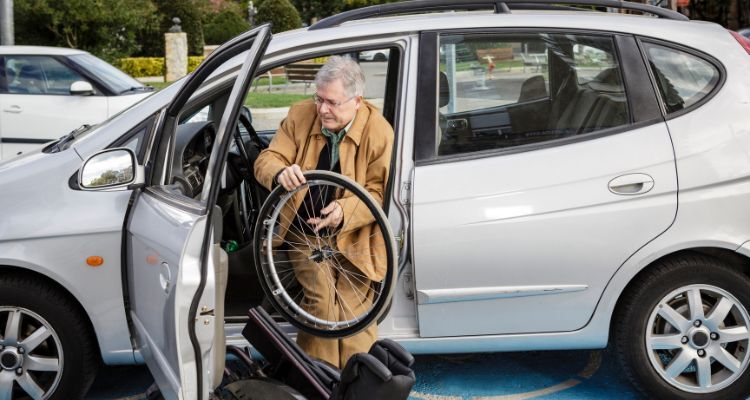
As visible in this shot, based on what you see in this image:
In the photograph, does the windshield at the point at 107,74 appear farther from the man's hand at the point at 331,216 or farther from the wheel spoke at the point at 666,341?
the wheel spoke at the point at 666,341

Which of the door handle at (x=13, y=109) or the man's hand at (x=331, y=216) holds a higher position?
the man's hand at (x=331, y=216)

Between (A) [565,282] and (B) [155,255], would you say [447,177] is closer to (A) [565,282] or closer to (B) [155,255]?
(A) [565,282]

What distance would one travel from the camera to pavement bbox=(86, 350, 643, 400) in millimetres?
4109

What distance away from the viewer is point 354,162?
363 cm

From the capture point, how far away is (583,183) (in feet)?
11.8

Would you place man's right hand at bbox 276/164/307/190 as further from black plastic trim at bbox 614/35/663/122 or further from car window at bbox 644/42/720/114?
car window at bbox 644/42/720/114

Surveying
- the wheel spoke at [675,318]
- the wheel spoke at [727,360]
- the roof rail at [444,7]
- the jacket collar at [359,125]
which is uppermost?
the roof rail at [444,7]

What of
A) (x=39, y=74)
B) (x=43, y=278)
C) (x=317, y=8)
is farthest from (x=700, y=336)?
(x=317, y=8)

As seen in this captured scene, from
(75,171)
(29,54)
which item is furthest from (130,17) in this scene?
(75,171)

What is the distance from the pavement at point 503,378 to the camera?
4.11 meters

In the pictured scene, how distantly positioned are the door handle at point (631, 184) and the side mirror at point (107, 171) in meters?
1.88

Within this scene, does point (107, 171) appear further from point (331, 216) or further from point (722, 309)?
point (722, 309)

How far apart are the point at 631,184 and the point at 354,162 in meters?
1.10

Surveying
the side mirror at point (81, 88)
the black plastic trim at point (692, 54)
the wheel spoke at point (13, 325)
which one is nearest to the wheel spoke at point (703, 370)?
the black plastic trim at point (692, 54)
